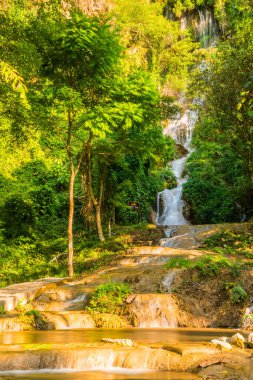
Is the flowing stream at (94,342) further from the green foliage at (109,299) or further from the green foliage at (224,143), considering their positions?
the green foliage at (224,143)

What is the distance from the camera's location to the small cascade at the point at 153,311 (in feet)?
38.2

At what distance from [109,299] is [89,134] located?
10.0 metres

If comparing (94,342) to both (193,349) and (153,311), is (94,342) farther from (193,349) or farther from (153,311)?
(153,311)

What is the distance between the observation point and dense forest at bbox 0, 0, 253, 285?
11.7 metres

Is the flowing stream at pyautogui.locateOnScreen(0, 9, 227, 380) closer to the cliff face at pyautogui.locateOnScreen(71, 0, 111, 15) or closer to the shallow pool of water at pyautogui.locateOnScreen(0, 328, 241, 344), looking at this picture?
the shallow pool of water at pyautogui.locateOnScreen(0, 328, 241, 344)

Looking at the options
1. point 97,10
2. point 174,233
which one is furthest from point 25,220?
point 97,10

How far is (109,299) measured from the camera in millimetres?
12117

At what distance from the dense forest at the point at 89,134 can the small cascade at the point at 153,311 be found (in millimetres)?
4445

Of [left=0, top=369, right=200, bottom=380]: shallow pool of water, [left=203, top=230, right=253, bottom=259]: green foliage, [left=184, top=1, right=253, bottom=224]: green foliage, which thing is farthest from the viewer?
[left=184, top=1, right=253, bottom=224]: green foliage

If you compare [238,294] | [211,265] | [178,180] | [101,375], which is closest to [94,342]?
[101,375]

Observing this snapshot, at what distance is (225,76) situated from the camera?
20484 millimetres

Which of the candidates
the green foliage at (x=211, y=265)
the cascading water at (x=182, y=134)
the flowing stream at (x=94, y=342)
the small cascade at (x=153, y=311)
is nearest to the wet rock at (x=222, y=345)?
the flowing stream at (x=94, y=342)

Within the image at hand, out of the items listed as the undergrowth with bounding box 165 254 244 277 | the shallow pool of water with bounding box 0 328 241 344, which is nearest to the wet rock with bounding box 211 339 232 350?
the shallow pool of water with bounding box 0 328 241 344

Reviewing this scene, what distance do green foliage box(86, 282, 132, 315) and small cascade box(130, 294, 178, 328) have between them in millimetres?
373
